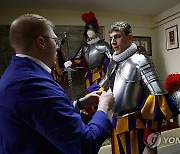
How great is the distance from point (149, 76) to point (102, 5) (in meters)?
1.89

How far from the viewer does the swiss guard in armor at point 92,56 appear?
101 inches

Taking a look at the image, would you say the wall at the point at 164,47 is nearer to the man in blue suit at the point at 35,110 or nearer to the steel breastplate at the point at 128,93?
the steel breastplate at the point at 128,93

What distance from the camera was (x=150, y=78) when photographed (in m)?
1.21

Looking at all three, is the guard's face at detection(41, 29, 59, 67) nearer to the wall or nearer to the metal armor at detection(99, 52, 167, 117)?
the metal armor at detection(99, 52, 167, 117)

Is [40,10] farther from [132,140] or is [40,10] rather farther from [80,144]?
[80,144]

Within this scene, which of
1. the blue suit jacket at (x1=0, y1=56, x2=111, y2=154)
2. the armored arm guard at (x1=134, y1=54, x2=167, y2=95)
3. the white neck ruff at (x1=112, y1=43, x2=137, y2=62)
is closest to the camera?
the blue suit jacket at (x1=0, y1=56, x2=111, y2=154)

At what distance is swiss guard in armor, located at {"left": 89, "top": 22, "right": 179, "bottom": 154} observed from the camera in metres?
1.19

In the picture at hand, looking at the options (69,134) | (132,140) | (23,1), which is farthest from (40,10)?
(69,134)

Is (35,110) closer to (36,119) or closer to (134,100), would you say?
(36,119)

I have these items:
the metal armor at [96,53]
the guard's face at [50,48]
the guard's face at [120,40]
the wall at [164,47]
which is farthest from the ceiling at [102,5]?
the guard's face at [50,48]

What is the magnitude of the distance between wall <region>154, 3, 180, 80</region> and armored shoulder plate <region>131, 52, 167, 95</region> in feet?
6.44

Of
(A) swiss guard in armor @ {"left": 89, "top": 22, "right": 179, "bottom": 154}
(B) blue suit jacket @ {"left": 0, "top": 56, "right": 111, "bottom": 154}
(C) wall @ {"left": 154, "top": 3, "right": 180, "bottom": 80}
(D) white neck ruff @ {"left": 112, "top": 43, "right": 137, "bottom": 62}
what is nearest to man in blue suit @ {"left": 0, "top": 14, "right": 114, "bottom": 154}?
(B) blue suit jacket @ {"left": 0, "top": 56, "right": 111, "bottom": 154}

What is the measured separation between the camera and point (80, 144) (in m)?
0.63

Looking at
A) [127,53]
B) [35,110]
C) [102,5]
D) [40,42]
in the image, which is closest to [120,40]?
[127,53]
